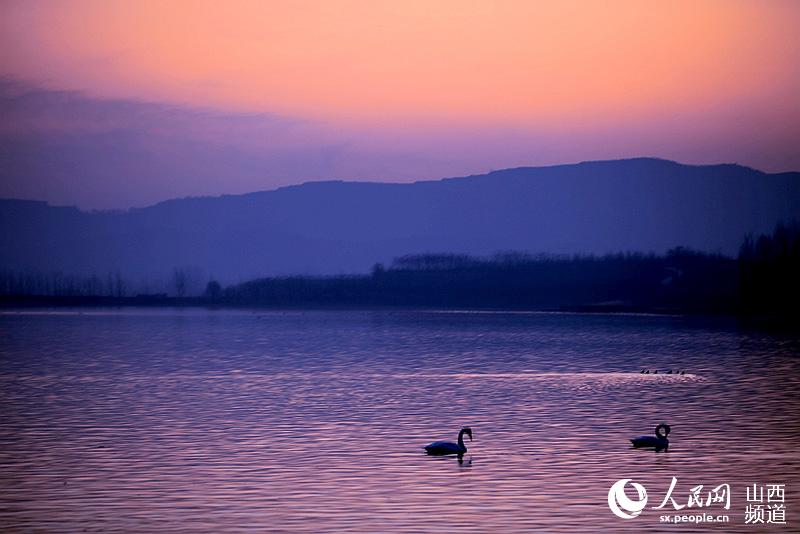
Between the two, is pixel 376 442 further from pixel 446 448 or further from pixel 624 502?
pixel 624 502

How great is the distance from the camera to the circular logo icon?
22625 mm

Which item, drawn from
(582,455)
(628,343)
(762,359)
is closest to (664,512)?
(582,455)

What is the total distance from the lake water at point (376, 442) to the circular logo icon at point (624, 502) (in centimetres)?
23

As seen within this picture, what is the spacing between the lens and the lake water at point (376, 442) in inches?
892

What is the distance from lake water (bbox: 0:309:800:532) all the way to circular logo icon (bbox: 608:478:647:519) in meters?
0.23

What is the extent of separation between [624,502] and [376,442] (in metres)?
9.98

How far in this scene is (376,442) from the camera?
32.1m

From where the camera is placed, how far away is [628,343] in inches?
3740
